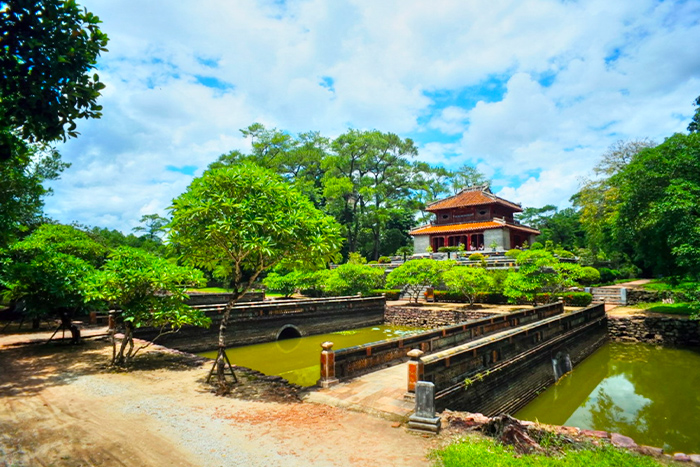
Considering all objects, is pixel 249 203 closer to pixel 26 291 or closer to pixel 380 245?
pixel 26 291

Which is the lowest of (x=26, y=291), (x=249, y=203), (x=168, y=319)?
(x=168, y=319)

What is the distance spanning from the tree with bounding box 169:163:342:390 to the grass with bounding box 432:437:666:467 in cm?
452

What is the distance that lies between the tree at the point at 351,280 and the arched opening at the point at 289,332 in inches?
305

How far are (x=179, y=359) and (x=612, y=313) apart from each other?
2140cm

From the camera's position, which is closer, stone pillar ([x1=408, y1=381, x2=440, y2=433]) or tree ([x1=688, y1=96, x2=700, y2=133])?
stone pillar ([x1=408, y1=381, x2=440, y2=433])

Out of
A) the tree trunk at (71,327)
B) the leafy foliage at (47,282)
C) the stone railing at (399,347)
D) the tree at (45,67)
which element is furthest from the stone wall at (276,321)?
the tree at (45,67)

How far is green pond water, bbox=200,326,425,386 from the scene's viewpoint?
45.0 feet

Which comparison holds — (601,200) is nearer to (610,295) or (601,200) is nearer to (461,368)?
(610,295)

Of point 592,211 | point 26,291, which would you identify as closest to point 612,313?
point 592,211

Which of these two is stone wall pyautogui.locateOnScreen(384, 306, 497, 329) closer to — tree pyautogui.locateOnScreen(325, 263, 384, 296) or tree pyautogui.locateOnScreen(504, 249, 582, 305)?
tree pyautogui.locateOnScreen(504, 249, 582, 305)

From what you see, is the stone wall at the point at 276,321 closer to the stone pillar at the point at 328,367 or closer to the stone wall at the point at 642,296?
the stone pillar at the point at 328,367

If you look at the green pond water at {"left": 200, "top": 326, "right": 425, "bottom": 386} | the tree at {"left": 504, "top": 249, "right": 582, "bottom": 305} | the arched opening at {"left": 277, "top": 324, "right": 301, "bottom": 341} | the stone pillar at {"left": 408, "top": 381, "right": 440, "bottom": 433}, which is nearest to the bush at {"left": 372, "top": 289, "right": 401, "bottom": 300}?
the green pond water at {"left": 200, "top": 326, "right": 425, "bottom": 386}

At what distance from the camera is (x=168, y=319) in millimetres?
9609

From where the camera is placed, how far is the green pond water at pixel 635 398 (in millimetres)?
9641
